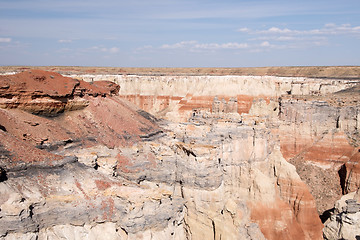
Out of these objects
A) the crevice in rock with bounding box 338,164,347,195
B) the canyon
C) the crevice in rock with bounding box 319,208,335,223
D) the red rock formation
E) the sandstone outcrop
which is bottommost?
the crevice in rock with bounding box 319,208,335,223

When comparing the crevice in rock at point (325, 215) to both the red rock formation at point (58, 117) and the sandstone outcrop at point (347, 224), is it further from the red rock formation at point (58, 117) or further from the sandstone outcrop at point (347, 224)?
the red rock formation at point (58, 117)

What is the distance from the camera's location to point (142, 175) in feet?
52.6

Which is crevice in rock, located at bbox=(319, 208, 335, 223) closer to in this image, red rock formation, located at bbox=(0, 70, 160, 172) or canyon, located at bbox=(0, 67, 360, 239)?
canyon, located at bbox=(0, 67, 360, 239)

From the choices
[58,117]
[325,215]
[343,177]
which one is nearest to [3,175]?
[58,117]

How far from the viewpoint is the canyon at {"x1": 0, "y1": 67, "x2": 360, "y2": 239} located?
10.7m

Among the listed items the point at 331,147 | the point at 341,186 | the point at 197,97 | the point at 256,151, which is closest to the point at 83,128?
the point at 256,151

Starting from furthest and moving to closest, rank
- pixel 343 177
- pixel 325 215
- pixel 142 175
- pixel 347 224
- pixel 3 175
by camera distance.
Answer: pixel 343 177 < pixel 325 215 < pixel 347 224 < pixel 142 175 < pixel 3 175

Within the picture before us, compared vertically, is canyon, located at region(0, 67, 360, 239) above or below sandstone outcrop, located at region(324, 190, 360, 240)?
above

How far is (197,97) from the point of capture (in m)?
60.6

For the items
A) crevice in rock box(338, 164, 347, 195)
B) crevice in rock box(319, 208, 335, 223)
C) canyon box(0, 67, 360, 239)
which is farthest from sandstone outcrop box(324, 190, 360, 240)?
crevice in rock box(338, 164, 347, 195)

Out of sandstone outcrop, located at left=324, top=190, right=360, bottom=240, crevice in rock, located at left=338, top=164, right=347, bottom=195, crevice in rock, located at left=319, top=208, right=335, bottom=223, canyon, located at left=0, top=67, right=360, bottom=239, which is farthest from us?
crevice in rock, located at left=338, top=164, right=347, bottom=195

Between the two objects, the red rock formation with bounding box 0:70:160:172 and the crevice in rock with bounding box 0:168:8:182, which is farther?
the red rock formation with bounding box 0:70:160:172

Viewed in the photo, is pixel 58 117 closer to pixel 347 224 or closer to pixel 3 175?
pixel 3 175

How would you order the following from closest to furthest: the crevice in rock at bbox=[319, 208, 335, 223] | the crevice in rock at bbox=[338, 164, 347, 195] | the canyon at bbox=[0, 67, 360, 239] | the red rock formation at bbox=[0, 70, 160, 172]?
the canyon at bbox=[0, 67, 360, 239] < the red rock formation at bbox=[0, 70, 160, 172] < the crevice in rock at bbox=[319, 208, 335, 223] < the crevice in rock at bbox=[338, 164, 347, 195]
